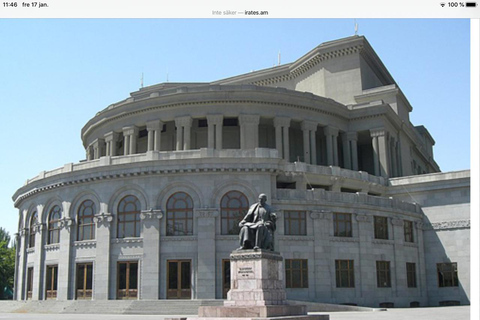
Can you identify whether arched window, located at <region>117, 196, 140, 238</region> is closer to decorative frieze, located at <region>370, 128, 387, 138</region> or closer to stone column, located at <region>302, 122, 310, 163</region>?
stone column, located at <region>302, 122, 310, 163</region>

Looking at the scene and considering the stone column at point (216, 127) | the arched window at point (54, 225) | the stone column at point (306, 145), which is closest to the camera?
the arched window at point (54, 225)

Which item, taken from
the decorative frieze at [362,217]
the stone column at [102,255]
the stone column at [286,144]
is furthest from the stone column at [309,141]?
the stone column at [102,255]

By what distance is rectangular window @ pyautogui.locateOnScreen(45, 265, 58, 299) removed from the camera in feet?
141

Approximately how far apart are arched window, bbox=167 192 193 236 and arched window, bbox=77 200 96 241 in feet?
21.1

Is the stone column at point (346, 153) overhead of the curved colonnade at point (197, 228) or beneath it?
overhead

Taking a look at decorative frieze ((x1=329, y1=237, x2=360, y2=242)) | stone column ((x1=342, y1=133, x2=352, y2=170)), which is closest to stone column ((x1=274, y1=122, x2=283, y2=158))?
stone column ((x1=342, y1=133, x2=352, y2=170))

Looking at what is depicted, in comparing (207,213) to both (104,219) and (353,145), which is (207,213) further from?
(353,145)

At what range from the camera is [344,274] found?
40.9 m

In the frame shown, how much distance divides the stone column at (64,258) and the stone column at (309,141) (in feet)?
74.0

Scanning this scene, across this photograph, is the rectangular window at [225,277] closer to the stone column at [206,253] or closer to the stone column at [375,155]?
the stone column at [206,253]

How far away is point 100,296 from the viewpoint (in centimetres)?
3931

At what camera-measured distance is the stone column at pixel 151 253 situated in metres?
38.3

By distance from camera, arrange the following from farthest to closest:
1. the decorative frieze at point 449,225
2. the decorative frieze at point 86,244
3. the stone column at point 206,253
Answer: the decorative frieze at point 449,225, the decorative frieze at point 86,244, the stone column at point 206,253
